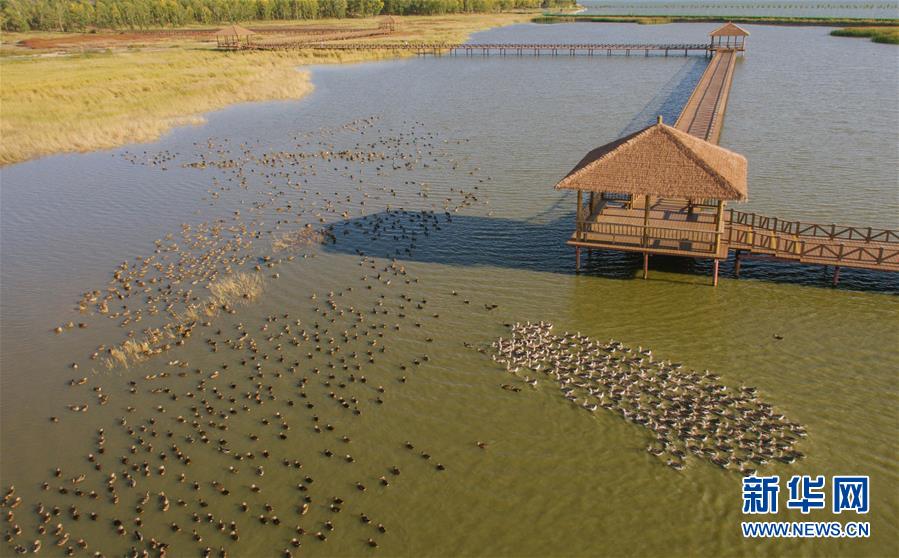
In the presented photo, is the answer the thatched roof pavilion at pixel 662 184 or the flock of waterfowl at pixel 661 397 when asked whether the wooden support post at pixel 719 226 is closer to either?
the thatched roof pavilion at pixel 662 184

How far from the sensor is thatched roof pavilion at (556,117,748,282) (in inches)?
946

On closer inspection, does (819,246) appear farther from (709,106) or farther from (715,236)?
(709,106)

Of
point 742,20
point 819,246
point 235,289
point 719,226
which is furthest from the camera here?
point 742,20

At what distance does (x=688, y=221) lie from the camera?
90.3 ft

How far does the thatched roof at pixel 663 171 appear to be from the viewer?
939 inches

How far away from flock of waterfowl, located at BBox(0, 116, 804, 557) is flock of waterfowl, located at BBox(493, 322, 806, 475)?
6 cm

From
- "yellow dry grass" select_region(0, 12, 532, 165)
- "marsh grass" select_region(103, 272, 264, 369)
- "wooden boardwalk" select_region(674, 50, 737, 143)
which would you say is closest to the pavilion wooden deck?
"wooden boardwalk" select_region(674, 50, 737, 143)

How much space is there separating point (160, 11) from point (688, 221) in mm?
157571

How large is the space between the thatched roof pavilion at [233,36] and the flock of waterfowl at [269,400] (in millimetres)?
80883

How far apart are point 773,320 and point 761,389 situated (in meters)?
4.62

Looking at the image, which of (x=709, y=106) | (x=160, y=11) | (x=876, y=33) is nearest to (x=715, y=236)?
(x=709, y=106)

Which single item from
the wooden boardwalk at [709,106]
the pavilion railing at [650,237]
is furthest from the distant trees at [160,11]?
the pavilion railing at [650,237]

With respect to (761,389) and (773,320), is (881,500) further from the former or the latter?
(773,320)

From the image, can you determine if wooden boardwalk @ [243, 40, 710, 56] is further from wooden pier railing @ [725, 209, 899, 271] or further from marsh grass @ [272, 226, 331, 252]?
marsh grass @ [272, 226, 331, 252]
